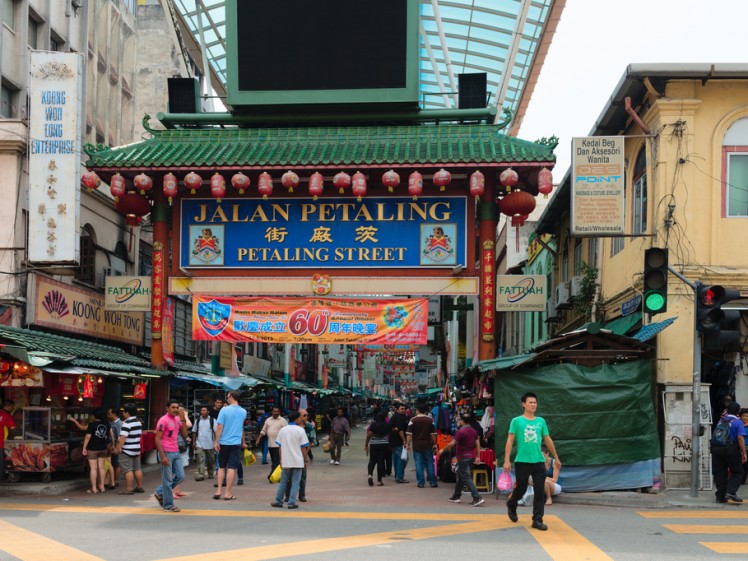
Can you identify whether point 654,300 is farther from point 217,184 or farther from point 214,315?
point 214,315

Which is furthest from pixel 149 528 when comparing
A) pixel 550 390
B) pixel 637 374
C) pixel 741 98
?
pixel 741 98

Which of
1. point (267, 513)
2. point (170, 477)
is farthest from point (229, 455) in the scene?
point (267, 513)

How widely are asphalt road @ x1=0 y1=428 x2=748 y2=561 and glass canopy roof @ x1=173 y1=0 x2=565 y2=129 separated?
16782 millimetres

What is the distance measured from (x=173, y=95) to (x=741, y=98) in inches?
531

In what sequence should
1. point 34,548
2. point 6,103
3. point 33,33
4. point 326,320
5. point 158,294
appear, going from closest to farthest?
point 34,548 → point 326,320 → point 158,294 → point 6,103 → point 33,33

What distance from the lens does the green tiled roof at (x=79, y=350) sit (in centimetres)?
1809

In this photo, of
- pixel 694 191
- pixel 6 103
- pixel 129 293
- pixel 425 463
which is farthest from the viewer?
pixel 6 103

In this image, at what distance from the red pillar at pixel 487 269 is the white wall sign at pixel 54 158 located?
363 inches

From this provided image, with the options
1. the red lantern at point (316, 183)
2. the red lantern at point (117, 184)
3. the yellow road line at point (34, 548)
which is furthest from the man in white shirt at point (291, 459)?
the red lantern at point (117, 184)

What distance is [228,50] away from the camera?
2434 centimetres

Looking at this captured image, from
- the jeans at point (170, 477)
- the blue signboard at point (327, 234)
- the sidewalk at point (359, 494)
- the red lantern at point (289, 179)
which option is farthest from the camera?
the blue signboard at point (327, 234)

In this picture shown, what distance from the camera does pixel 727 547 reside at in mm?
11625

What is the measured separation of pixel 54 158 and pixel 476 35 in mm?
17036

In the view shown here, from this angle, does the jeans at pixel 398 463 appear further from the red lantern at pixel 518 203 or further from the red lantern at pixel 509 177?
the red lantern at pixel 509 177
